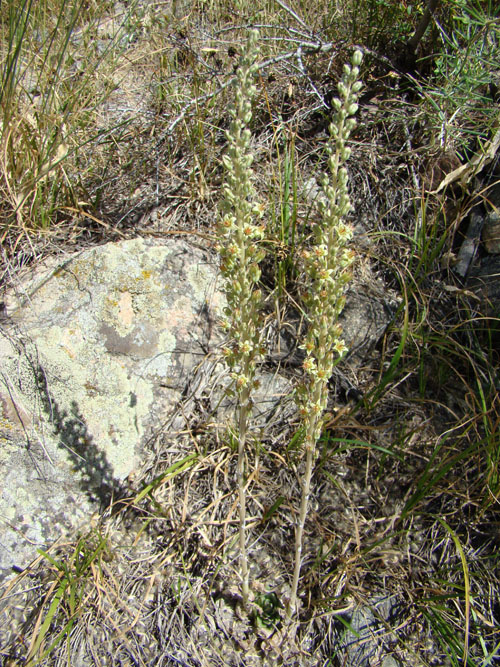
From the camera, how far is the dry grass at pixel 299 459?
227 centimetres

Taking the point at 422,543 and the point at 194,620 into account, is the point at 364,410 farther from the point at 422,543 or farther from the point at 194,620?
the point at 194,620

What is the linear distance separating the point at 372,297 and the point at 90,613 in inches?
91.8

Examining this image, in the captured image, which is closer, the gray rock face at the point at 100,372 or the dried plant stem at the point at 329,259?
the dried plant stem at the point at 329,259

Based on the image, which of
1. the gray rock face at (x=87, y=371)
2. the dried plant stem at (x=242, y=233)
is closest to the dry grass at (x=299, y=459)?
the gray rock face at (x=87, y=371)

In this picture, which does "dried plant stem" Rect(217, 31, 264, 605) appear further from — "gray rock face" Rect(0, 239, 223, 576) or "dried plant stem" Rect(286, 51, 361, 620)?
"gray rock face" Rect(0, 239, 223, 576)

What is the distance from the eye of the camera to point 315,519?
2.53 m

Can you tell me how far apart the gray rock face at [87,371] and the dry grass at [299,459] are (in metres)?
0.14

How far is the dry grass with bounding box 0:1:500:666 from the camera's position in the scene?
2268mm

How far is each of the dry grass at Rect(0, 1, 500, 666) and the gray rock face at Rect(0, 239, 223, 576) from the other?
0.46 ft

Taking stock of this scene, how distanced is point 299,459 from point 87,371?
4.19 ft

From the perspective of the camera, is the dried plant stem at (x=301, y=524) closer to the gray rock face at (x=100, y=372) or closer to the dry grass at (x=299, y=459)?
the dry grass at (x=299, y=459)

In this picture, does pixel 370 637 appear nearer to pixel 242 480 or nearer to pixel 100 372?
pixel 242 480

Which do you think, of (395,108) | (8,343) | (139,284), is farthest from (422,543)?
(395,108)

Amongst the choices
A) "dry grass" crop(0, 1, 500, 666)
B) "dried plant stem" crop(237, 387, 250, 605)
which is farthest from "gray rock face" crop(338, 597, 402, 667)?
"dried plant stem" crop(237, 387, 250, 605)
